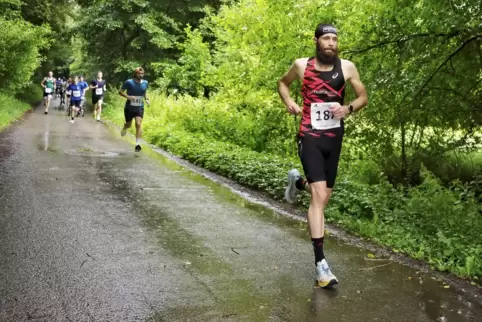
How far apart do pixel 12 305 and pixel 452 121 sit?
23.5 feet

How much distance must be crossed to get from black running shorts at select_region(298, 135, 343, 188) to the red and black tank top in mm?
56

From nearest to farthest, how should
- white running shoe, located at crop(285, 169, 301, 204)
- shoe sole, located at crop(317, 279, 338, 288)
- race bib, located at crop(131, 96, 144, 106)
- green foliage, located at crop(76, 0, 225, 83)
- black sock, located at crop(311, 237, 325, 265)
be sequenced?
shoe sole, located at crop(317, 279, 338, 288) < black sock, located at crop(311, 237, 325, 265) < white running shoe, located at crop(285, 169, 301, 204) < race bib, located at crop(131, 96, 144, 106) < green foliage, located at crop(76, 0, 225, 83)

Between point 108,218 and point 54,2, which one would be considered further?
point 54,2

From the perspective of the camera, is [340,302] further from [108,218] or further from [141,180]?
[141,180]

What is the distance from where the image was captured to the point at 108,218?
6.34 m

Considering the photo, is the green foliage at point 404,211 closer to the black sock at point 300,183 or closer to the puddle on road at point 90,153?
the black sock at point 300,183

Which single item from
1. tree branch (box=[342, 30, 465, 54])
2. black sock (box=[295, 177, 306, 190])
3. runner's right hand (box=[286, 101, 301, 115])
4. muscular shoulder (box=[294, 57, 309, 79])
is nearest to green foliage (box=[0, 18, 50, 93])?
tree branch (box=[342, 30, 465, 54])

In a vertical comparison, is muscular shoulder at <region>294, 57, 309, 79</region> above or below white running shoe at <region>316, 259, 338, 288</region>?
above

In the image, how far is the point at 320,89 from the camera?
454 centimetres

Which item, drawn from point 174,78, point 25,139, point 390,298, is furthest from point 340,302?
point 174,78

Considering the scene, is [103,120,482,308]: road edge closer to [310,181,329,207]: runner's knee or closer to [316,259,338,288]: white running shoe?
[316,259,338,288]: white running shoe

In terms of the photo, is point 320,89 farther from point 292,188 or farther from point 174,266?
point 174,266

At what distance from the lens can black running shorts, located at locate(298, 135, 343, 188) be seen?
455 cm

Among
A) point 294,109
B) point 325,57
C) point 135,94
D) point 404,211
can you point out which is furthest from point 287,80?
point 135,94
